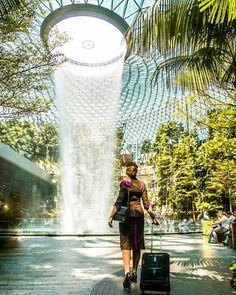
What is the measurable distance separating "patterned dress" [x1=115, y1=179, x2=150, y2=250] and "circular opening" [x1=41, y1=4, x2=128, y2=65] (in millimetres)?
25100

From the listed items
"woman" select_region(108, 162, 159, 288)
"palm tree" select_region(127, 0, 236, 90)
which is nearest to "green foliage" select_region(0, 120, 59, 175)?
"woman" select_region(108, 162, 159, 288)

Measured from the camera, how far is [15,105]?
31.7ft

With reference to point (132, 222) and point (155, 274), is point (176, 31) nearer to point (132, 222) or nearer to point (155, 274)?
point (132, 222)

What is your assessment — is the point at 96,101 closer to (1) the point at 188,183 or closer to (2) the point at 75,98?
(2) the point at 75,98

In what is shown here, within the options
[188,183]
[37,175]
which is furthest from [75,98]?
[37,175]

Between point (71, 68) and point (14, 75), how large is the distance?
4065cm

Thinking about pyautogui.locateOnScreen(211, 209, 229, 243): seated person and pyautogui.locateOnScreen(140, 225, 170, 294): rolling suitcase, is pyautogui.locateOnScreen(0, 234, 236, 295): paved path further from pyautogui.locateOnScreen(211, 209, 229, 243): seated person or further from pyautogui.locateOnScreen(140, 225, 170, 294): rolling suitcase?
pyautogui.locateOnScreen(211, 209, 229, 243): seated person

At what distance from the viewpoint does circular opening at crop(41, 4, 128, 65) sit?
31.3 metres

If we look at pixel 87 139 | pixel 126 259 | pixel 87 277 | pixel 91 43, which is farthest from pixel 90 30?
pixel 126 259

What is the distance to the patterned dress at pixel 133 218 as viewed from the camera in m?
4.85

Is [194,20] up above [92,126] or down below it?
below

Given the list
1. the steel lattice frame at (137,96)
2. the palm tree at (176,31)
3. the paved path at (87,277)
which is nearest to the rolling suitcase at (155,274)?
the paved path at (87,277)

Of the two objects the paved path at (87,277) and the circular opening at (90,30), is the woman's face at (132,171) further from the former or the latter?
the circular opening at (90,30)

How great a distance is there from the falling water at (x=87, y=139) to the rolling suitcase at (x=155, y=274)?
19254 millimetres
